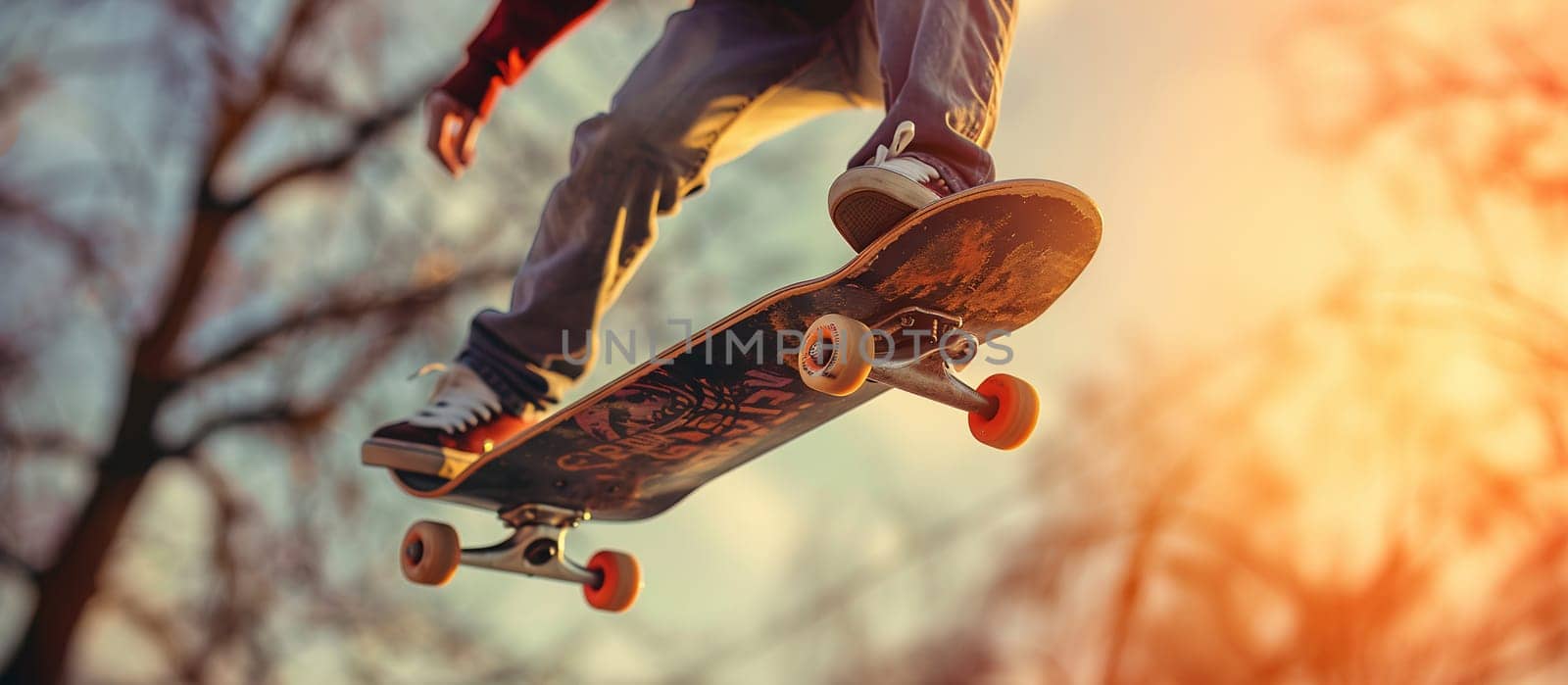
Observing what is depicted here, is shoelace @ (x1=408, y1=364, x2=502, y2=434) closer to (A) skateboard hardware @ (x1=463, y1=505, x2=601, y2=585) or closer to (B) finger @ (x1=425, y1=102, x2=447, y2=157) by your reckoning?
(A) skateboard hardware @ (x1=463, y1=505, x2=601, y2=585)

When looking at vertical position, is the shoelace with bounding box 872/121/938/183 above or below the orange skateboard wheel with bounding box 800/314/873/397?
above

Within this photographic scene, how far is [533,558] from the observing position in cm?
285

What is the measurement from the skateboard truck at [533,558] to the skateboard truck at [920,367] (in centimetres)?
120

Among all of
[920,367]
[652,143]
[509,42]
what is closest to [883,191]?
[920,367]

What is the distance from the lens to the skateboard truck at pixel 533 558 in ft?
8.88

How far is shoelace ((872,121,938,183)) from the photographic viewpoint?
1753mm

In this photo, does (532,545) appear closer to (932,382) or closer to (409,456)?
(409,456)

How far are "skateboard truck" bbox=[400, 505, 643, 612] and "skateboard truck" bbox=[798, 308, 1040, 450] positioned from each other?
1.20 meters

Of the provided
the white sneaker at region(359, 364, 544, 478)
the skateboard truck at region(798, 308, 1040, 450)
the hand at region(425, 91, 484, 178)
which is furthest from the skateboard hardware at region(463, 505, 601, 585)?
the skateboard truck at region(798, 308, 1040, 450)

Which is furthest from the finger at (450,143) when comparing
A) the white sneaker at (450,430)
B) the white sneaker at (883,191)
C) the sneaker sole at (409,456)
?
the white sneaker at (883,191)

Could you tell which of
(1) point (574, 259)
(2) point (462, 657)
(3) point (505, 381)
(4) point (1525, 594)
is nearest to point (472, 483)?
(3) point (505, 381)

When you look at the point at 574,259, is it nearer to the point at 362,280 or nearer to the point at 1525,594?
the point at 362,280

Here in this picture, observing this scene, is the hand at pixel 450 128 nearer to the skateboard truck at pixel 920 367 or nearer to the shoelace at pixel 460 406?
the shoelace at pixel 460 406

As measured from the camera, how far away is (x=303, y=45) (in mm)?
6773
